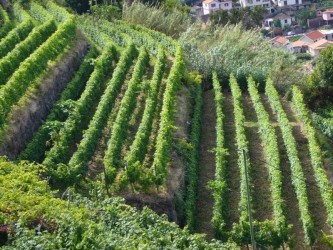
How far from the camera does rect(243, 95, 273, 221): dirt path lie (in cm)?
2373

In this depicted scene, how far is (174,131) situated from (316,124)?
23.3 ft

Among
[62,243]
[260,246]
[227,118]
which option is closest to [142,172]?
[260,246]

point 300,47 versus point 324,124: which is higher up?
point 324,124

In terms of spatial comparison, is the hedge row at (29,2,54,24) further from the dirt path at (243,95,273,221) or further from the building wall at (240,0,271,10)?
the building wall at (240,0,271,10)

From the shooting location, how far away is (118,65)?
31.9 metres

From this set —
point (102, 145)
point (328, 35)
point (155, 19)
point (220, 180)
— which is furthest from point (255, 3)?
point (220, 180)

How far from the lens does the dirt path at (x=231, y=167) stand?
23.6 meters

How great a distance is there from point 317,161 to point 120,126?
7458mm

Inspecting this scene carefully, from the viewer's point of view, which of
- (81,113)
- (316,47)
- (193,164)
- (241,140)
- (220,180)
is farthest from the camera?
(316,47)

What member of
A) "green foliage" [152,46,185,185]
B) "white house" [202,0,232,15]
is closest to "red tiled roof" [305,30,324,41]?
"white house" [202,0,232,15]

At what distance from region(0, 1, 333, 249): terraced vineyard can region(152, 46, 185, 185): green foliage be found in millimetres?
57

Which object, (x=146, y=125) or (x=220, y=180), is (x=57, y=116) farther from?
(x=220, y=180)

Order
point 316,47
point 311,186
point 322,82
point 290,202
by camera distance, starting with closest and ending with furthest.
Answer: point 290,202 → point 311,186 → point 322,82 → point 316,47

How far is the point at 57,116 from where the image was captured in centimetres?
2645
